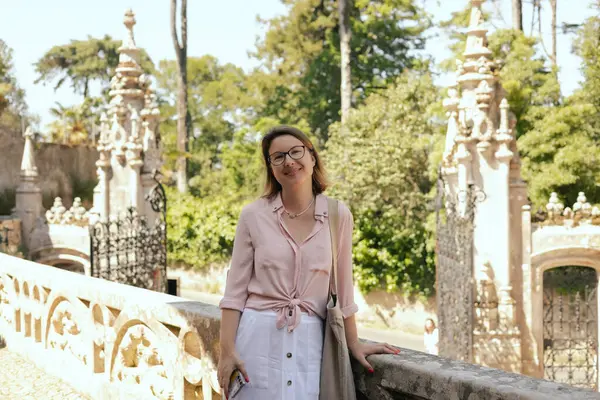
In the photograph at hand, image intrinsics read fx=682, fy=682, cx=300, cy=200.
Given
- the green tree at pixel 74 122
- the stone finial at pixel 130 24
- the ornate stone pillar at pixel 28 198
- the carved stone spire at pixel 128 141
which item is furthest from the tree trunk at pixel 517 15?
the green tree at pixel 74 122

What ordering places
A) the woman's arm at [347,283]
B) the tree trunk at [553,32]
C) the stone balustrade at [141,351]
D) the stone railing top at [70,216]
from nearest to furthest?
the stone balustrade at [141,351], the woman's arm at [347,283], the stone railing top at [70,216], the tree trunk at [553,32]

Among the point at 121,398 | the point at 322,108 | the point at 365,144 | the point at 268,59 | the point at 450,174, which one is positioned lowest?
the point at 121,398

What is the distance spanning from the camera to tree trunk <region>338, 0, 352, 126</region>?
83.8ft

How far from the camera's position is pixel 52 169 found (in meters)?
23.6

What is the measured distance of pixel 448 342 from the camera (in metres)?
11.4

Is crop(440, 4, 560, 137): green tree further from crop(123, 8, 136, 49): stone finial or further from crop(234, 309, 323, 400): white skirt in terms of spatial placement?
crop(234, 309, 323, 400): white skirt

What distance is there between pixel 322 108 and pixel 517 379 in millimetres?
27531

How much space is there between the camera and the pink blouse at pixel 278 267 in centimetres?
239

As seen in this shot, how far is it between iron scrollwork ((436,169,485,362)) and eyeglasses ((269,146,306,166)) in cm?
820

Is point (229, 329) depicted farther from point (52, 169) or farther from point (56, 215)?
point (52, 169)

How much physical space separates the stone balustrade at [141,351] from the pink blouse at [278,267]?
1.19 ft

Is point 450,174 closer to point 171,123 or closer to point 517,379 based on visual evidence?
point 517,379

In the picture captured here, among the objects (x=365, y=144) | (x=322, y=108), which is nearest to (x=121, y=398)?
(x=365, y=144)

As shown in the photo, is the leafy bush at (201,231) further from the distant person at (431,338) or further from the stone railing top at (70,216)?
the distant person at (431,338)
